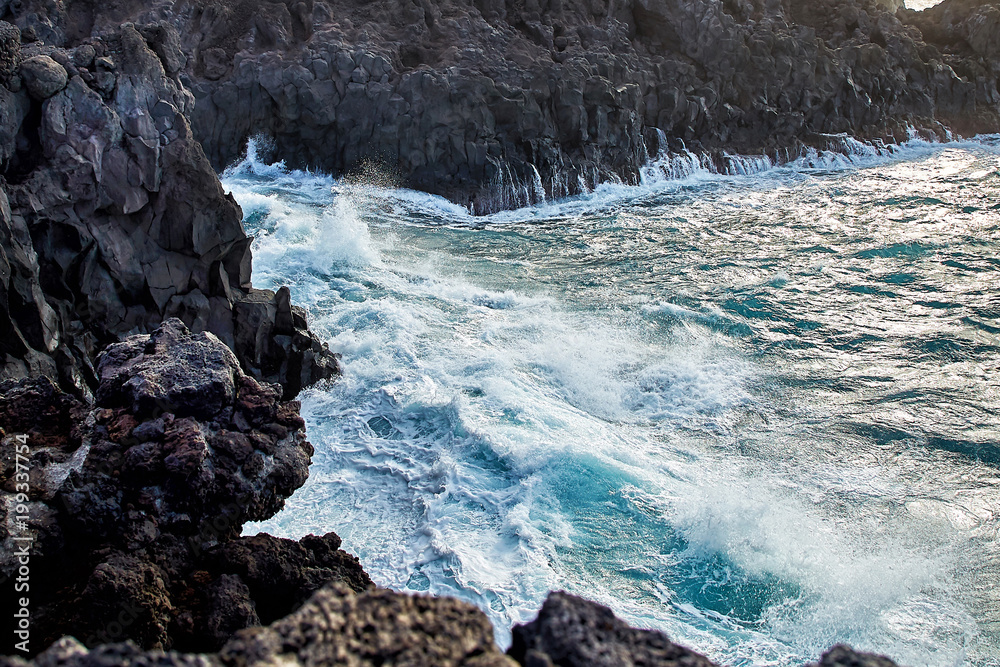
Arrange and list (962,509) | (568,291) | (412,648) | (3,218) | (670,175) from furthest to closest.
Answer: (670,175), (568,291), (962,509), (3,218), (412,648)

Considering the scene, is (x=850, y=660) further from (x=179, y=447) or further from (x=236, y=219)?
(x=236, y=219)

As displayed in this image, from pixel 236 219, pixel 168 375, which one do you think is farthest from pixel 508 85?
pixel 168 375

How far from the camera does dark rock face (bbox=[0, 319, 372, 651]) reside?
18.6 feet

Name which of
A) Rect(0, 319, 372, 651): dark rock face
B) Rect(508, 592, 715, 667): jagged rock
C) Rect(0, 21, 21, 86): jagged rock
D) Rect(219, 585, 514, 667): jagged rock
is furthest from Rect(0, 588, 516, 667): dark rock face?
Rect(0, 21, 21, 86): jagged rock

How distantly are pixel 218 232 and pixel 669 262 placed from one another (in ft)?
42.9

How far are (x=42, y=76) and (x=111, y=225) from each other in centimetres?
230

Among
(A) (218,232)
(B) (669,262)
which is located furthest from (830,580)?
(B) (669,262)

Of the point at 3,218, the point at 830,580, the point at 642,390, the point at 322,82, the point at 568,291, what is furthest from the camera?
the point at 322,82

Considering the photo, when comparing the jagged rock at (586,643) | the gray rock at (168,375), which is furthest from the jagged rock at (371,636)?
the gray rock at (168,375)

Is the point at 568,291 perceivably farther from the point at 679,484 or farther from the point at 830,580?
the point at 830,580

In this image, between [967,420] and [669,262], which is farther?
[669,262]

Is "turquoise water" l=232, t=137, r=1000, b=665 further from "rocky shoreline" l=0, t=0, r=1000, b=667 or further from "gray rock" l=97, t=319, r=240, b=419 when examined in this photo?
"gray rock" l=97, t=319, r=240, b=419

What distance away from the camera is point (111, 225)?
38.2 ft

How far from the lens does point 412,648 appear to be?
3.38 metres
